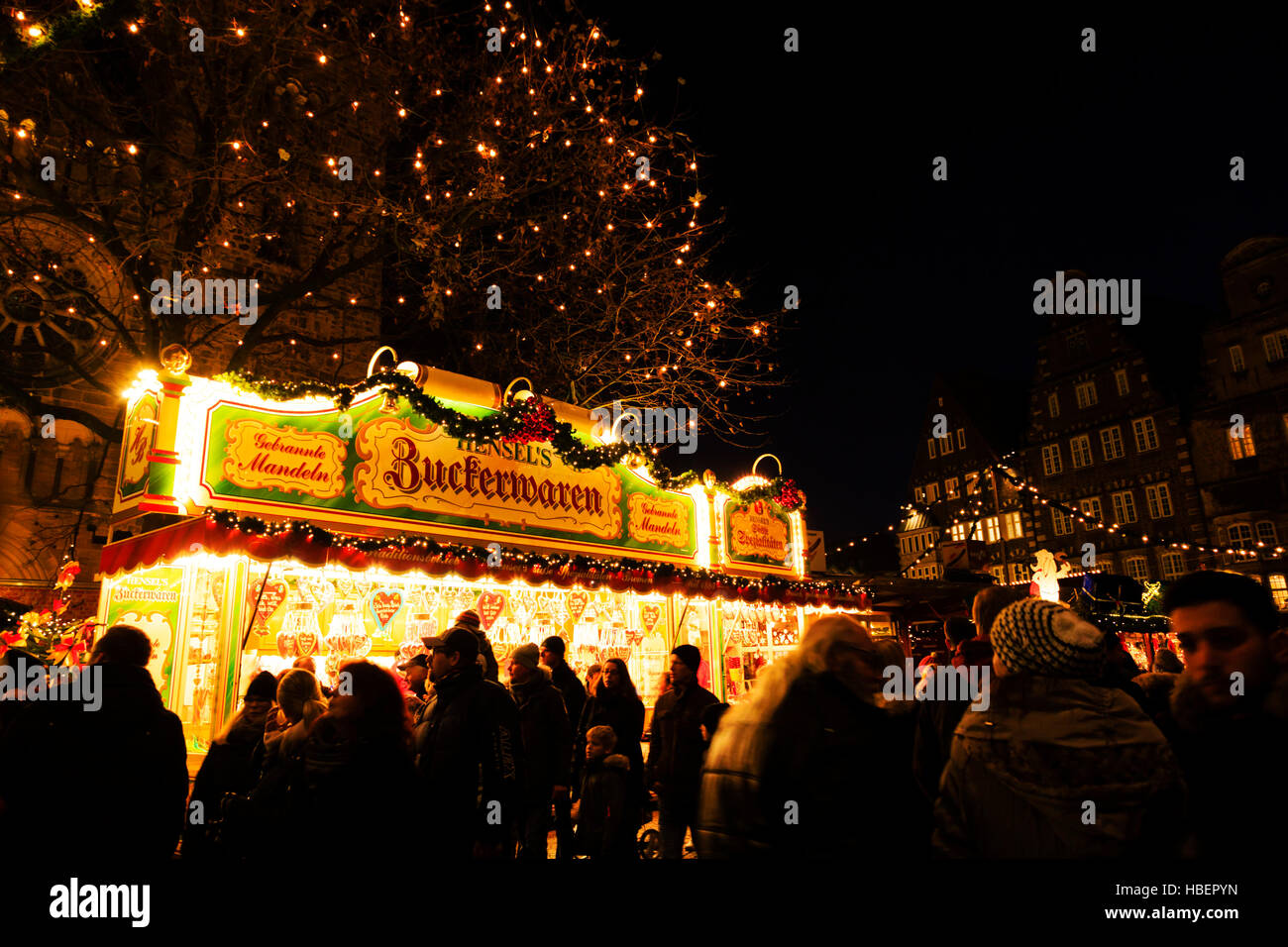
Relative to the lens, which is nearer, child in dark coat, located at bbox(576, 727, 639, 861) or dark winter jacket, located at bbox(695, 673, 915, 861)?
dark winter jacket, located at bbox(695, 673, 915, 861)

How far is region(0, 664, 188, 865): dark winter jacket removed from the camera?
10.1ft

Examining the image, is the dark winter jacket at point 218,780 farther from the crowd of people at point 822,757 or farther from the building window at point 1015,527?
the building window at point 1015,527

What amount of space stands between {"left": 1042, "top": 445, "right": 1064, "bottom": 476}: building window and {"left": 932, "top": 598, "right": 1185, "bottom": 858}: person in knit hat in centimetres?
4131

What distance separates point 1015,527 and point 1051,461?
154 inches

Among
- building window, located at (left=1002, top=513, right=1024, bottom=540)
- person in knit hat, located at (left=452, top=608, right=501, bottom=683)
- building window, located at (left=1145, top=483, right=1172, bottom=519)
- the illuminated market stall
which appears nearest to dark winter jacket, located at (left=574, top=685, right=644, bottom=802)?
person in knit hat, located at (left=452, top=608, right=501, bottom=683)

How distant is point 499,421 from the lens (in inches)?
392

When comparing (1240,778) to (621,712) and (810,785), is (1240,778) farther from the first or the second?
(621,712)

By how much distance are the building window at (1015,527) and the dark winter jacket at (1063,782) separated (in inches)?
1639

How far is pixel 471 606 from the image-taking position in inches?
384

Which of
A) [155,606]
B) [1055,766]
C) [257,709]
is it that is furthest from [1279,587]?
[155,606]

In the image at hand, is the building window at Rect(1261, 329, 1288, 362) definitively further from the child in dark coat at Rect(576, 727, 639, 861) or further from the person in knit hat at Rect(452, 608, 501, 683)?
the person in knit hat at Rect(452, 608, 501, 683)

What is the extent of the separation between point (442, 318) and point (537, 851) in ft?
34.7

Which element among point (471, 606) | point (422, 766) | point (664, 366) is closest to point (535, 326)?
point (664, 366)

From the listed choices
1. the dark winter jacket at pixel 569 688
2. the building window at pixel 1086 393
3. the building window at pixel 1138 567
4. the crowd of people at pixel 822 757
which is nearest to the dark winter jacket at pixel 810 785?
the crowd of people at pixel 822 757
